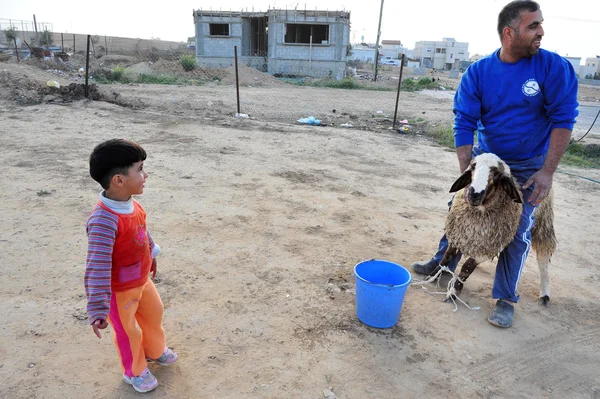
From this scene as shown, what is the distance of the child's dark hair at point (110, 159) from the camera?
180 cm

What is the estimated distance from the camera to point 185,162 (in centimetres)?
619

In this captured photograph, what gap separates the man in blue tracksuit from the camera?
8.39 ft

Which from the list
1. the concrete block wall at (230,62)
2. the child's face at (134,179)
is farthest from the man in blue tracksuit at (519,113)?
the concrete block wall at (230,62)

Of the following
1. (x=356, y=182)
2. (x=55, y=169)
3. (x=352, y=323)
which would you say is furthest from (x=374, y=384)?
(x=55, y=169)

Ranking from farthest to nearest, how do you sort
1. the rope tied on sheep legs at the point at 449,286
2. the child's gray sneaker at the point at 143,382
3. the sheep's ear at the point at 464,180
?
the rope tied on sheep legs at the point at 449,286, the sheep's ear at the point at 464,180, the child's gray sneaker at the point at 143,382

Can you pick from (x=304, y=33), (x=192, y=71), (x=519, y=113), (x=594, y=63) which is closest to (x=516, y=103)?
(x=519, y=113)

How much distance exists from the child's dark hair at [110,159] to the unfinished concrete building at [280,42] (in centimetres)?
2530

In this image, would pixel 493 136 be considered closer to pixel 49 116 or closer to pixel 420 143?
pixel 420 143

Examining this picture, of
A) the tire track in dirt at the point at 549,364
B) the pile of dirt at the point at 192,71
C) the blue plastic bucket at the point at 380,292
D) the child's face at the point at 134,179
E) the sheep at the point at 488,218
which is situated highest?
the pile of dirt at the point at 192,71

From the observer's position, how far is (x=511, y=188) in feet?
8.66

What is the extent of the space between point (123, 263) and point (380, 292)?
1.53 m

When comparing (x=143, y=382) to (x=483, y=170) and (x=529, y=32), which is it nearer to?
(x=483, y=170)

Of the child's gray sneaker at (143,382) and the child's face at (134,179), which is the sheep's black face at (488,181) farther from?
the child's gray sneaker at (143,382)

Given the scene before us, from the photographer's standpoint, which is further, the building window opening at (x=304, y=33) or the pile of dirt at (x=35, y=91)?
the building window opening at (x=304, y=33)
